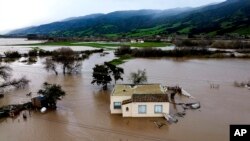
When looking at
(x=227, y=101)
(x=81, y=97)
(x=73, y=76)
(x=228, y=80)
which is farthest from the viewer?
(x=73, y=76)

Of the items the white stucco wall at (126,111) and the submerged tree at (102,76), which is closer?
the white stucco wall at (126,111)

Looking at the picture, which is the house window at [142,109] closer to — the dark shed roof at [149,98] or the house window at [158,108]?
the dark shed roof at [149,98]

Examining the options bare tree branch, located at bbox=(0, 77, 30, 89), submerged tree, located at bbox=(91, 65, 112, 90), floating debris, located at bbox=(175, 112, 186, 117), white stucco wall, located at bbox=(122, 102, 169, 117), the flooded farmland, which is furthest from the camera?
bare tree branch, located at bbox=(0, 77, 30, 89)

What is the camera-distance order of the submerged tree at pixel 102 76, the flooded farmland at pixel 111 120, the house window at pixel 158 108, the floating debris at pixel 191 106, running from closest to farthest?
the flooded farmland at pixel 111 120, the house window at pixel 158 108, the floating debris at pixel 191 106, the submerged tree at pixel 102 76

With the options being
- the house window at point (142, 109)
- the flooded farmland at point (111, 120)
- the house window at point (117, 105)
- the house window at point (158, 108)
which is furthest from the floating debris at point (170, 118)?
the house window at point (117, 105)

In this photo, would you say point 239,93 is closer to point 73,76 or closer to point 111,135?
point 111,135

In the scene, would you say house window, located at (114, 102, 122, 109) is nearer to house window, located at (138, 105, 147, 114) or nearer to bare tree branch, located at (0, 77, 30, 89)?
house window, located at (138, 105, 147, 114)

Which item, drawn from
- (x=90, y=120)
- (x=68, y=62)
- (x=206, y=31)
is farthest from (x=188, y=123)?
(x=206, y=31)

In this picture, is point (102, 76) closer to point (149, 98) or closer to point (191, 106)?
point (149, 98)


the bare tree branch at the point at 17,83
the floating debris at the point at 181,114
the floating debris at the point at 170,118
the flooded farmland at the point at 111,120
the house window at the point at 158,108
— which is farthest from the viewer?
the bare tree branch at the point at 17,83

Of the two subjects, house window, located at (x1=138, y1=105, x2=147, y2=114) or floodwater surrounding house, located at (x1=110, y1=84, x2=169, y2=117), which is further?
house window, located at (x1=138, y1=105, x2=147, y2=114)

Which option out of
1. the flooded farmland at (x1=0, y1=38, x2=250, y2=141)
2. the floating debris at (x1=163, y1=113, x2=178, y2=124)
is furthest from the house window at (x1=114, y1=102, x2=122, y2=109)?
the floating debris at (x1=163, y1=113, x2=178, y2=124)
